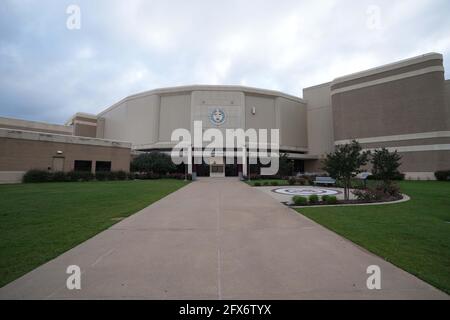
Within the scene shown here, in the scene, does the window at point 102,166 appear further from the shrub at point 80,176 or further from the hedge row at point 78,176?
the shrub at point 80,176

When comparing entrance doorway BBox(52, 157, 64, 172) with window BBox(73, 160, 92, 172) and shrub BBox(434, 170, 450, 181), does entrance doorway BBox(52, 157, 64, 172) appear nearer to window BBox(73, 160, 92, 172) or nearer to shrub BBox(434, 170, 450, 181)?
window BBox(73, 160, 92, 172)

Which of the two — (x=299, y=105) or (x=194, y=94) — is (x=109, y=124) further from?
(x=299, y=105)

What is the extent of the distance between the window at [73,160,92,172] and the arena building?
113mm

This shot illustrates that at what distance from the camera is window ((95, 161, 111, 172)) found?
1151 inches

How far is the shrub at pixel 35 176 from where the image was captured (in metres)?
22.8

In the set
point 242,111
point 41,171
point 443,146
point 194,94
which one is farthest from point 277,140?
point 41,171

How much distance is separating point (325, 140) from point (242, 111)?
2153 cm

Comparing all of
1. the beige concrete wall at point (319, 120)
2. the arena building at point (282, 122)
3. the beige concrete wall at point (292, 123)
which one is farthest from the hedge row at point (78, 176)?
the beige concrete wall at point (319, 120)

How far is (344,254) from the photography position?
4262 mm

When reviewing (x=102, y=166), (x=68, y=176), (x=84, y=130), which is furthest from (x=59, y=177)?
(x=84, y=130)

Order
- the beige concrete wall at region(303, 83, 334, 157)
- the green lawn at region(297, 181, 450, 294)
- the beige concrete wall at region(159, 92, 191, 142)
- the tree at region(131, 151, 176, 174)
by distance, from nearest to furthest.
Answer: the green lawn at region(297, 181, 450, 294) < the tree at region(131, 151, 176, 174) < the beige concrete wall at region(159, 92, 191, 142) < the beige concrete wall at region(303, 83, 334, 157)

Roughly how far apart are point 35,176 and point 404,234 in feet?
103

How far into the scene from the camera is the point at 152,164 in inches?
1299

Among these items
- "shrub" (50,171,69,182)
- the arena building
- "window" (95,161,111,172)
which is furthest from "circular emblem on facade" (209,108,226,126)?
"shrub" (50,171,69,182)
